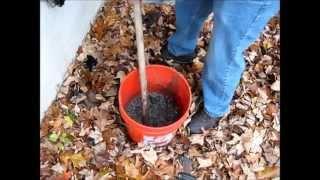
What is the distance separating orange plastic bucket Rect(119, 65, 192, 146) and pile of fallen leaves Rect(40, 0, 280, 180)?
0.36ft

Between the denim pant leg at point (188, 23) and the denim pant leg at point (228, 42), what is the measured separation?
214mm

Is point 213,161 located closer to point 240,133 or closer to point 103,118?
point 240,133

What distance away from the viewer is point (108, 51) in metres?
2.30

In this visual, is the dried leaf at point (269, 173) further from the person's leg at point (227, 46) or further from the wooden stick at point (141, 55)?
the wooden stick at point (141, 55)

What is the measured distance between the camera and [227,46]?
1.71 metres

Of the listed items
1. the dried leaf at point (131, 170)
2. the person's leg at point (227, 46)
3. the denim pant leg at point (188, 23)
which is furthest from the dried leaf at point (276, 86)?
the dried leaf at point (131, 170)

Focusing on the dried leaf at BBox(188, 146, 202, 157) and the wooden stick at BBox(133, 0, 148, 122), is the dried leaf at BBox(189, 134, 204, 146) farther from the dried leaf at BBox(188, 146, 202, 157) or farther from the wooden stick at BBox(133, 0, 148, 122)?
the wooden stick at BBox(133, 0, 148, 122)

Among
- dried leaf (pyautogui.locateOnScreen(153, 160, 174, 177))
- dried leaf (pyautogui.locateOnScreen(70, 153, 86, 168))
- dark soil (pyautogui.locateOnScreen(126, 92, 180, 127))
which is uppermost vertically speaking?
dark soil (pyautogui.locateOnScreen(126, 92, 180, 127))

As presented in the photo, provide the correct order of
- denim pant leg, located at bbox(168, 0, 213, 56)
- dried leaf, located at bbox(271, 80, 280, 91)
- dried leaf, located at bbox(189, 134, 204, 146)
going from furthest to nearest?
dried leaf, located at bbox(271, 80, 280, 91) → dried leaf, located at bbox(189, 134, 204, 146) → denim pant leg, located at bbox(168, 0, 213, 56)

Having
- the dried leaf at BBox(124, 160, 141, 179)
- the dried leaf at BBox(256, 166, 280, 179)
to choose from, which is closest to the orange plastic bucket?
the dried leaf at BBox(124, 160, 141, 179)

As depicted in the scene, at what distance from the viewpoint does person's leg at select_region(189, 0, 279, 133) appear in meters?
1.54

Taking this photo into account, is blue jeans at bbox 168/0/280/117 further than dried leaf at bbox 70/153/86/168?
No

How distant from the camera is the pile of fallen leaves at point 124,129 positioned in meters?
2.04

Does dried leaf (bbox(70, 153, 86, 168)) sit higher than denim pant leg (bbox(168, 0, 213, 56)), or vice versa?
denim pant leg (bbox(168, 0, 213, 56))
